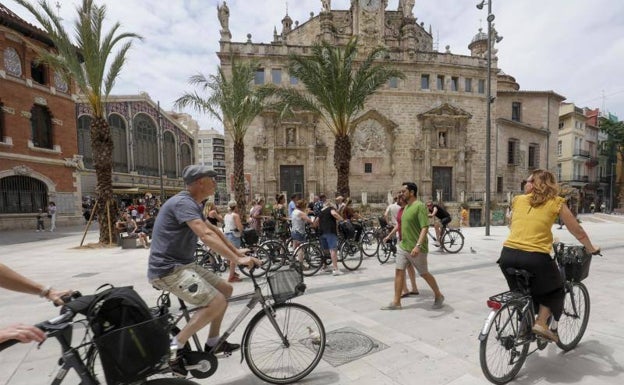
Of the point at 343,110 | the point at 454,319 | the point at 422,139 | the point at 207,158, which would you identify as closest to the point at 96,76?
the point at 343,110

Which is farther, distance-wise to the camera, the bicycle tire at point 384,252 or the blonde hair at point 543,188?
the bicycle tire at point 384,252

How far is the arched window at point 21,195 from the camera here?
17500 millimetres

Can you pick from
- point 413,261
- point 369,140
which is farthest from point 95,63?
point 369,140

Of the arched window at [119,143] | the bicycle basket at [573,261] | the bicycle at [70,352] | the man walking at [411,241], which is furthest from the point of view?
the arched window at [119,143]

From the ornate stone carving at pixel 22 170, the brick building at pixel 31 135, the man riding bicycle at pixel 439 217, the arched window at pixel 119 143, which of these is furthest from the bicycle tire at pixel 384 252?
the arched window at pixel 119 143

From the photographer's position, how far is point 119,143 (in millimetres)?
32156

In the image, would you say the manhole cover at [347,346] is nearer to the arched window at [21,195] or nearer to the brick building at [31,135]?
the brick building at [31,135]

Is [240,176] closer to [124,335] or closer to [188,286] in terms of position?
[188,286]

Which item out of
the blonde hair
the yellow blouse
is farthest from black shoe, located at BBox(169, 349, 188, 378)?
the blonde hair

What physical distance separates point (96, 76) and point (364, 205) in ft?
55.9

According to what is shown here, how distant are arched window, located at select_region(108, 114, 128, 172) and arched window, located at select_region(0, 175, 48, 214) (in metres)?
13.0

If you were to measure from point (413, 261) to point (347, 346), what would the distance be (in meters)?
1.65

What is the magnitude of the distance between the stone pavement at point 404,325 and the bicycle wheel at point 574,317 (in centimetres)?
12

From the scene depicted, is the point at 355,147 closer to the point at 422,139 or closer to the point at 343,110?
the point at 422,139
